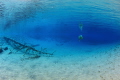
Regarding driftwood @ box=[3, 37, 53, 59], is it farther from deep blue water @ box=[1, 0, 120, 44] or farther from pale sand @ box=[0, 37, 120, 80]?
deep blue water @ box=[1, 0, 120, 44]

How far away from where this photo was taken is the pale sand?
10.5m

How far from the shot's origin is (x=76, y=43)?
15469 millimetres

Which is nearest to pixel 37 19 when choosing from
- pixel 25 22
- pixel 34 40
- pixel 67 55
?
pixel 25 22

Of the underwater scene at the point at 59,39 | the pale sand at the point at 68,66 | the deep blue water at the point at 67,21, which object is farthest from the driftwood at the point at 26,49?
the deep blue water at the point at 67,21

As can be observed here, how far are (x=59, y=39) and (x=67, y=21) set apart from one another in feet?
15.3

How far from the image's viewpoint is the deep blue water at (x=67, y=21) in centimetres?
1706

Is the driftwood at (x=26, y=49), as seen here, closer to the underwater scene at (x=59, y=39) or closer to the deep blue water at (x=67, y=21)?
the underwater scene at (x=59, y=39)

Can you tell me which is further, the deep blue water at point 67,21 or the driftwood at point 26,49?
the deep blue water at point 67,21

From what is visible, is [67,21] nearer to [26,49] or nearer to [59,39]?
[59,39]

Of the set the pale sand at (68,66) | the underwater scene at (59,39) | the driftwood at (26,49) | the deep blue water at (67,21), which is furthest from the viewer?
the deep blue water at (67,21)

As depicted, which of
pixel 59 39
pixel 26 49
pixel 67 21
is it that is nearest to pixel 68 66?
pixel 26 49

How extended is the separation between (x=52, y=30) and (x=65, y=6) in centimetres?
796

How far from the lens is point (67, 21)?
20047 mm

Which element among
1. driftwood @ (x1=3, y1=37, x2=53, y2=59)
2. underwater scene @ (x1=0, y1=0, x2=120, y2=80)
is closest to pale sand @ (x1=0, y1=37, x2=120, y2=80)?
underwater scene @ (x1=0, y1=0, x2=120, y2=80)
